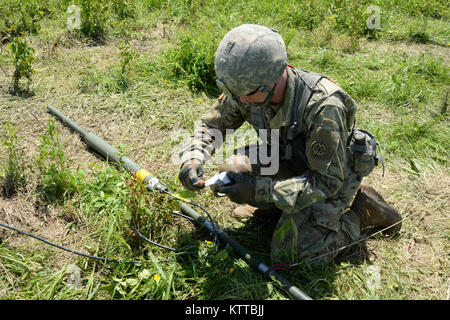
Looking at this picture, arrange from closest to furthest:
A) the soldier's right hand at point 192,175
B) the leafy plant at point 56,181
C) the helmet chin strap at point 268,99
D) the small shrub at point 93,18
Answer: the helmet chin strap at point 268,99, the soldier's right hand at point 192,175, the leafy plant at point 56,181, the small shrub at point 93,18

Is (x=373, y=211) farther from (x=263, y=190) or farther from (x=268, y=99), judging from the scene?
(x=268, y=99)

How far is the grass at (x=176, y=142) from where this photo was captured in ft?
9.38

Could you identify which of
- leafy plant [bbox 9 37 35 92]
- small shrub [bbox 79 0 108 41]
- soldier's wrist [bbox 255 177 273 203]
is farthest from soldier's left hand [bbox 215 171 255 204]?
small shrub [bbox 79 0 108 41]

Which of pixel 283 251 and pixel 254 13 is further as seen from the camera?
pixel 254 13

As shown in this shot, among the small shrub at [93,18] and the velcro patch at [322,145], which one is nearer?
the velcro patch at [322,145]

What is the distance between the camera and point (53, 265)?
292 centimetres

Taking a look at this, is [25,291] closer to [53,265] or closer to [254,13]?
[53,265]

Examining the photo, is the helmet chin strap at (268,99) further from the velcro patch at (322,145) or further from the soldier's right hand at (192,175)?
the soldier's right hand at (192,175)

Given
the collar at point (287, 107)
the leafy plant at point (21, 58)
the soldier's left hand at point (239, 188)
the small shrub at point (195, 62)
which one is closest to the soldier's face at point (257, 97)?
the collar at point (287, 107)

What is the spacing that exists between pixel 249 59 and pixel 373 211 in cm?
170

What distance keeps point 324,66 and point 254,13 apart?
2.36 metres

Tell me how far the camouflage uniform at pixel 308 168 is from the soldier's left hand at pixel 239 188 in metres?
0.07

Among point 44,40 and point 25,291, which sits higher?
point 44,40
